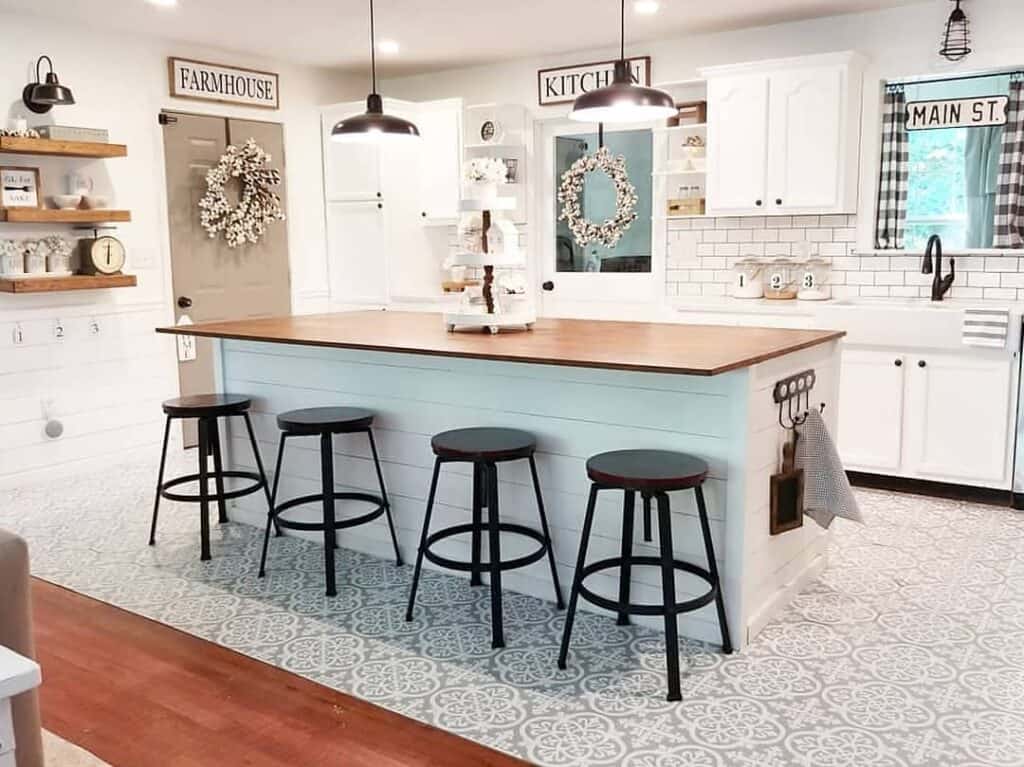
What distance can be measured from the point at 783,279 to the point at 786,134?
0.87m

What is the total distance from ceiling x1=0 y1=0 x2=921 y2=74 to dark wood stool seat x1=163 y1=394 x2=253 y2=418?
219 centimetres

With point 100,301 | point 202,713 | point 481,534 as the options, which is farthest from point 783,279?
point 202,713

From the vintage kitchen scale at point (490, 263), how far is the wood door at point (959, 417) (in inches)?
83.8

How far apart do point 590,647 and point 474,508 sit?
66 cm

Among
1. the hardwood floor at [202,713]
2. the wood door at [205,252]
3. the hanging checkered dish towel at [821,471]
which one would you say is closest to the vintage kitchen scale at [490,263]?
the hanging checkered dish towel at [821,471]

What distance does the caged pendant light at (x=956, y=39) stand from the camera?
4.91 meters

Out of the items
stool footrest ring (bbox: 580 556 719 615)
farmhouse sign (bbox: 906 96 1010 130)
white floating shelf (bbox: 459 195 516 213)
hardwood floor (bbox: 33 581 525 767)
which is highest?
farmhouse sign (bbox: 906 96 1010 130)

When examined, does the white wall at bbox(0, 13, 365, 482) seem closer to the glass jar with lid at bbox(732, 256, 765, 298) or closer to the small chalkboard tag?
the glass jar with lid at bbox(732, 256, 765, 298)

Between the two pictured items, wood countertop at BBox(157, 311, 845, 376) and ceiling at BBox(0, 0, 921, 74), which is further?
ceiling at BBox(0, 0, 921, 74)

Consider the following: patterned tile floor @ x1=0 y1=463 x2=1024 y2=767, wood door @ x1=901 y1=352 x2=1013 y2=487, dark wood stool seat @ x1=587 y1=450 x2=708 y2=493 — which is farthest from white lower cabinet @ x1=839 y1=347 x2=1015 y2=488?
dark wood stool seat @ x1=587 y1=450 x2=708 y2=493

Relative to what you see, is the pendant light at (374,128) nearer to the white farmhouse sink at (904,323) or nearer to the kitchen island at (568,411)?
the kitchen island at (568,411)

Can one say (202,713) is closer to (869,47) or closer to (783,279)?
(783,279)

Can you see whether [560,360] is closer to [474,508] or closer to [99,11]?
[474,508]

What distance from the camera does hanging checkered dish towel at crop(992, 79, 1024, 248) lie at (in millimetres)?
4992
